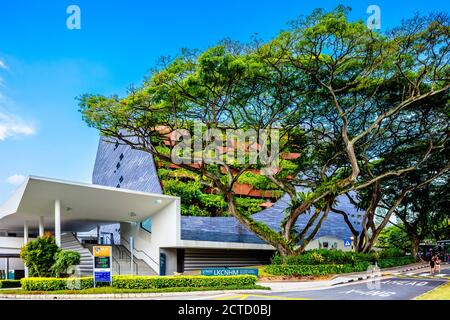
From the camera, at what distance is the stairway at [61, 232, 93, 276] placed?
2562cm

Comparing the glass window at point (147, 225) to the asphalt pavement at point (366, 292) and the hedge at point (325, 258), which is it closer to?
the hedge at point (325, 258)

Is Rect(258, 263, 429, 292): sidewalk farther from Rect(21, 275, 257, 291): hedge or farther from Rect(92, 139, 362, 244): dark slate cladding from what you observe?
Rect(92, 139, 362, 244): dark slate cladding

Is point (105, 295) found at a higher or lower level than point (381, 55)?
lower

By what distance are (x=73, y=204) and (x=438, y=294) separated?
60.1 feet

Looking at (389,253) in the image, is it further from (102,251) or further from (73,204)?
(102,251)

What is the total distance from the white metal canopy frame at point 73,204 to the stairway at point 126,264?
2.07 m

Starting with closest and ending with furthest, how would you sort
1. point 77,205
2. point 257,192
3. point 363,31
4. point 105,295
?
point 105,295 → point 363,31 → point 77,205 → point 257,192

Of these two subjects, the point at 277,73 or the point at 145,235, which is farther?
the point at 145,235

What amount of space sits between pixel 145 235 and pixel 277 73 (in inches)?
547
